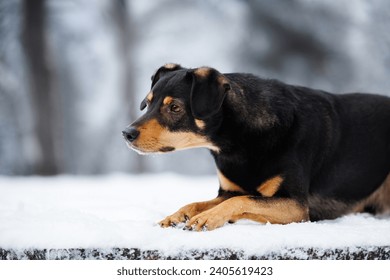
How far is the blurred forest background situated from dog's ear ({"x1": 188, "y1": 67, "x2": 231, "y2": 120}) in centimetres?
895

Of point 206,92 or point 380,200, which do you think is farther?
point 380,200

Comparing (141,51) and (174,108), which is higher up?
(141,51)

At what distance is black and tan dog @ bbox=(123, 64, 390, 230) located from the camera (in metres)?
3.93

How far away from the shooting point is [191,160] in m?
17.1

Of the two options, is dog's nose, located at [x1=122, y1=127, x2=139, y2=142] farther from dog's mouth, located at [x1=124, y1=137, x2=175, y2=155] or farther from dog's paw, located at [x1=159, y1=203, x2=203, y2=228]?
dog's paw, located at [x1=159, y1=203, x2=203, y2=228]

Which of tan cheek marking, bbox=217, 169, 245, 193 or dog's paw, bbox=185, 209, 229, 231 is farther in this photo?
tan cheek marking, bbox=217, 169, 245, 193

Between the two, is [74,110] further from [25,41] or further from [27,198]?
[27,198]

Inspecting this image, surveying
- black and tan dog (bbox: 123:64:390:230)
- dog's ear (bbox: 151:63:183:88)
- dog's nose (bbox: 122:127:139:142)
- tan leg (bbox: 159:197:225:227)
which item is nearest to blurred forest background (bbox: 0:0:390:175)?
dog's ear (bbox: 151:63:183:88)

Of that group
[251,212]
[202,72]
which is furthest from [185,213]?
[202,72]

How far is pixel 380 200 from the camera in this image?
491 cm

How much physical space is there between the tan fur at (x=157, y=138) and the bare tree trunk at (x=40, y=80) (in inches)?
360

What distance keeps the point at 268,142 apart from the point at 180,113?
759 mm

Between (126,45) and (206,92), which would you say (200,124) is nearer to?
(206,92)

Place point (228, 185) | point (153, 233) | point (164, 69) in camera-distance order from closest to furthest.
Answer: point (153, 233) < point (228, 185) < point (164, 69)
